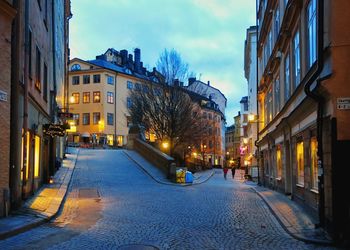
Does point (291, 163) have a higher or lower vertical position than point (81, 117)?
lower

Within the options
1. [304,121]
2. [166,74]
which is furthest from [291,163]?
[166,74]

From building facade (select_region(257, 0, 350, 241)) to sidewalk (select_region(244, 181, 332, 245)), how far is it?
30 cm

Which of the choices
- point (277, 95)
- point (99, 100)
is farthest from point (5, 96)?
point (99, 100)

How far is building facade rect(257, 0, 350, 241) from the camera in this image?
1058 centimetres

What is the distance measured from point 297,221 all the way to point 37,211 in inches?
288

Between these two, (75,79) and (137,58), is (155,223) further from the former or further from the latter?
(137,58)

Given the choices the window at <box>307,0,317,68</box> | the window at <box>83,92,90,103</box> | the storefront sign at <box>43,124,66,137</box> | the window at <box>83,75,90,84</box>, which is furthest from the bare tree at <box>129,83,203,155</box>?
the window at <box>83,75,90,84</box>

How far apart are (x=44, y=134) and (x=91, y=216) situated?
25.6 ft

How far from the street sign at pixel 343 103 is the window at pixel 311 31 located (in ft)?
10.2

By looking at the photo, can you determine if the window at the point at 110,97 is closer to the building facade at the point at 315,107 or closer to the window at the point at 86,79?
the window at the point at 86,79

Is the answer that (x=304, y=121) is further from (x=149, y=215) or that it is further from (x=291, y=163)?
(x=149, y=215)

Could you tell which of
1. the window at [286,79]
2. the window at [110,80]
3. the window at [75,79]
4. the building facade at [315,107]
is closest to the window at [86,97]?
the window at [75,79]

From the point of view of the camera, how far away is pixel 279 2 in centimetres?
2339

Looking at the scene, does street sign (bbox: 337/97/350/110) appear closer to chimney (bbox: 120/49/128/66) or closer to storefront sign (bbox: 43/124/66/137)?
storefront sign (bbox: 43/124/66/137)
